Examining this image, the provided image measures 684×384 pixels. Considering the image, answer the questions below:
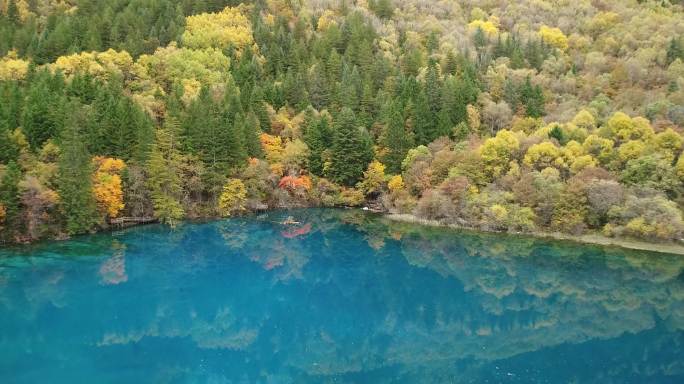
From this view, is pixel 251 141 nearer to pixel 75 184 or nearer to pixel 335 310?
pixel 75 184

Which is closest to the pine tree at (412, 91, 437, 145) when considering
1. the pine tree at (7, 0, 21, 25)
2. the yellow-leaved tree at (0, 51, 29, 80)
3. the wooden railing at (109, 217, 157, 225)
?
the wooden railing at (109, 217, 157, 225)

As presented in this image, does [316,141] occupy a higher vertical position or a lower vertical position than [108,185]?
lower

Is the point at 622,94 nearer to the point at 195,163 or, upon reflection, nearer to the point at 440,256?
the point at 440,256

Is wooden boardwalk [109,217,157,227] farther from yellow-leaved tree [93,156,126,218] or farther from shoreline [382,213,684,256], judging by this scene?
shoreline [382,213,684,256]

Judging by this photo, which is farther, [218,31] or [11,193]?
[218,31]

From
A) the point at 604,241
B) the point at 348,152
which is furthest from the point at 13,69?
the point at 604,241

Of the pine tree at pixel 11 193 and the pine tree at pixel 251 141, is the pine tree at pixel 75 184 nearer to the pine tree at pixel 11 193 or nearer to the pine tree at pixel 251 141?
the pine tree at pixel 11 193

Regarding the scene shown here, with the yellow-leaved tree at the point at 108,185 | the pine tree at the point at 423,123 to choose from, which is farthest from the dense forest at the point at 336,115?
the pine tree at the point at 423,123

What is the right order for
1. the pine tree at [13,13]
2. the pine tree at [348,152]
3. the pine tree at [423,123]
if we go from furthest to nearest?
the pine tree at [13,13], the pine tree at [423,123], the pine tree at [348,152]
